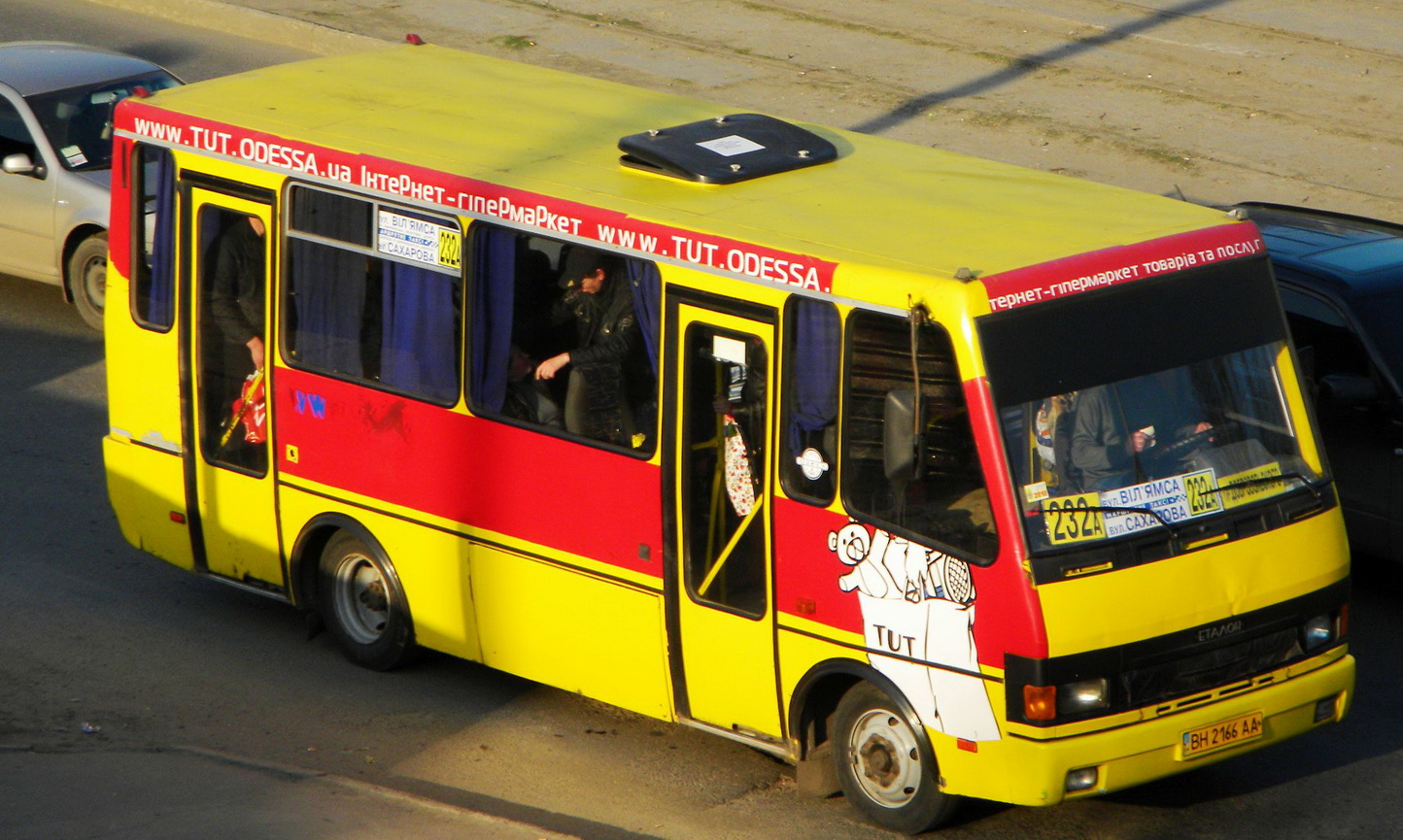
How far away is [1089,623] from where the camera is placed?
685 cm

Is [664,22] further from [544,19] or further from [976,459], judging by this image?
[976,459]

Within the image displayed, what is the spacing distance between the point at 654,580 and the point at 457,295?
5.51ft

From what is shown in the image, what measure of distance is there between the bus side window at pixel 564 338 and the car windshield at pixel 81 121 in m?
6.94

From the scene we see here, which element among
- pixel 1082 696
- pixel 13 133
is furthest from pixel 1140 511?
pixel 13 133

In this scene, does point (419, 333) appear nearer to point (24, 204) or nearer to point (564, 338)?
point (564, 338)

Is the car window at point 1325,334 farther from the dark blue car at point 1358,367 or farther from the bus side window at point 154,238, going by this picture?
the bus side window at point 154,238

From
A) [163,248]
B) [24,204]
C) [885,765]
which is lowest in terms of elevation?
[885,765]

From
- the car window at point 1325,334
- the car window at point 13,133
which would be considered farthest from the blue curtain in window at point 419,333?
the car window at point 13,133

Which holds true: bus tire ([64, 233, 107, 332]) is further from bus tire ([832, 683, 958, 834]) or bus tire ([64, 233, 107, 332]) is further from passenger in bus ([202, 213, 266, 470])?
bus tire ([832, 683, 958, 834])

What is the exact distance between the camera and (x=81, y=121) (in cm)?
1455

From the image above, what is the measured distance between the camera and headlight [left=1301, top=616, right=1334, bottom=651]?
7426 mm

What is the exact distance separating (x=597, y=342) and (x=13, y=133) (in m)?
8.18

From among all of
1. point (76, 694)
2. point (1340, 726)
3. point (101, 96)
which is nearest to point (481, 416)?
point (76, 694)

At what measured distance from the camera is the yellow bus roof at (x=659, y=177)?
744cm
